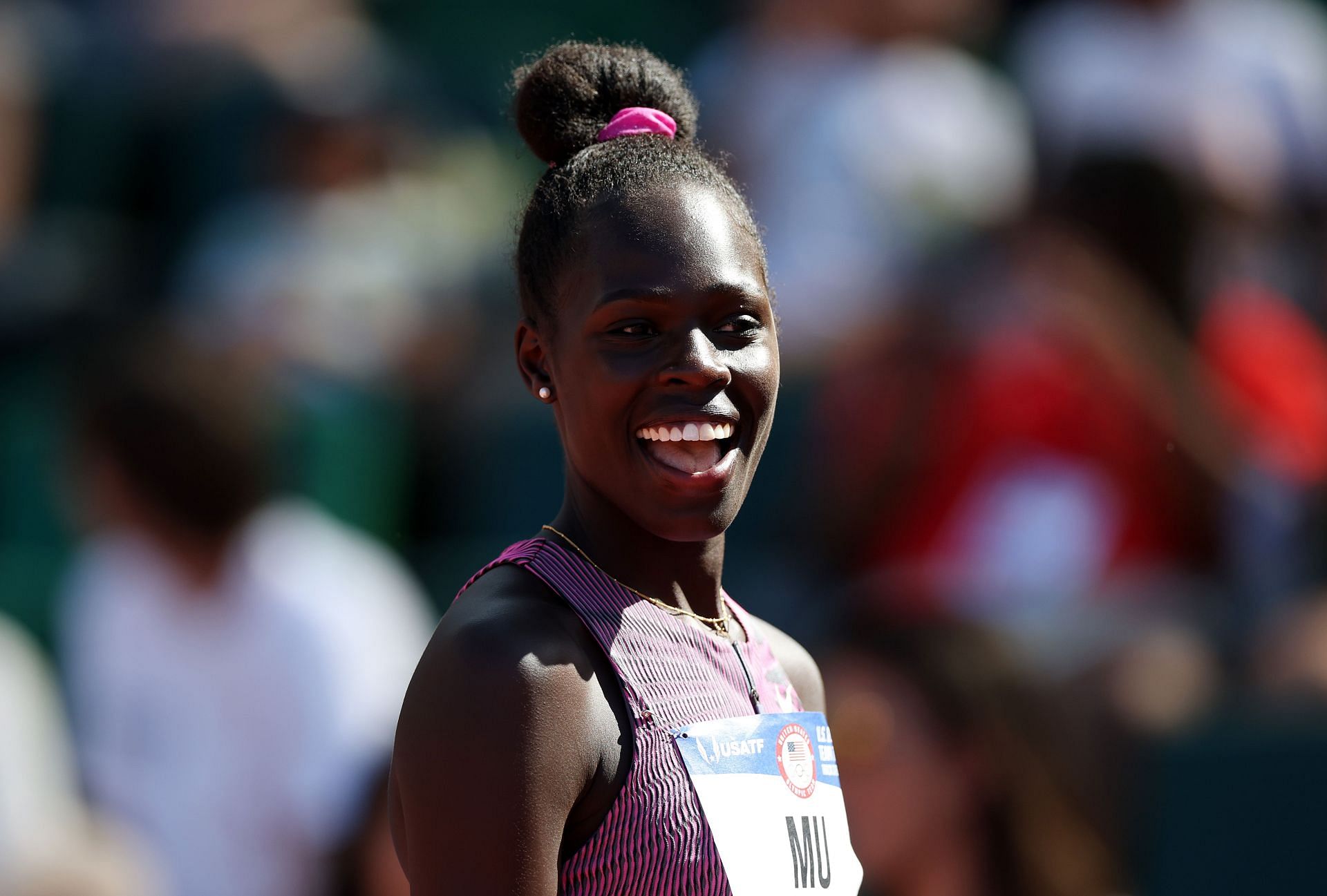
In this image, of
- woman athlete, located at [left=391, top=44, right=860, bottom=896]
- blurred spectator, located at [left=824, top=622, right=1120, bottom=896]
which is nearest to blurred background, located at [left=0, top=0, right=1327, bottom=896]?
blurred spectator, located at [left=824, top=622, right=1120, bottom=896]

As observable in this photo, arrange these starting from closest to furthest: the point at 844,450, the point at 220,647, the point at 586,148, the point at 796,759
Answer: the point at 796,759, the point at 586,148, the point at 220,647, the point at 844,450

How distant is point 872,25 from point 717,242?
18.3 feet

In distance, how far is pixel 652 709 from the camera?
195 centimetres

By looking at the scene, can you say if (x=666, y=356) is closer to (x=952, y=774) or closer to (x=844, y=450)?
(x=952, y=774)

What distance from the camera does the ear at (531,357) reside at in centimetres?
212

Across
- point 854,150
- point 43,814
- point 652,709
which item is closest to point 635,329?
point 652,709

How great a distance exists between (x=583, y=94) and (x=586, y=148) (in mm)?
86

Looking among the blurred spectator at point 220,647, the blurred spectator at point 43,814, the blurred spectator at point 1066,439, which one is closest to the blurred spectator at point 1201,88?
the blurred spectator at point 1066,439

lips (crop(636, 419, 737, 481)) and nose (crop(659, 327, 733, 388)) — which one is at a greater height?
nose (crop(659, 327, 733, 388))

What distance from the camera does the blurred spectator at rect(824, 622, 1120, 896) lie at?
4.35m

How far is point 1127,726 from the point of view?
4887 millimetres

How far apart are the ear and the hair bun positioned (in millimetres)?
235

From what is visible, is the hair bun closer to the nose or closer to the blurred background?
the blurred background

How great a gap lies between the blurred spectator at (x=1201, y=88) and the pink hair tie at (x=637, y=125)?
4367 mm
